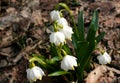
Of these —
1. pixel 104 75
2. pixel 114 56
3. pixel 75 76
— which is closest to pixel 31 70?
pixel 75 76

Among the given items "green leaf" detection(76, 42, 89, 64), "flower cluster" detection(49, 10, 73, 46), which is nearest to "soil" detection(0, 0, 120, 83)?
"green leaf" detection(76, 42, 89, 64)

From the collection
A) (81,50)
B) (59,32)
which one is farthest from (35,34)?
(59,32)

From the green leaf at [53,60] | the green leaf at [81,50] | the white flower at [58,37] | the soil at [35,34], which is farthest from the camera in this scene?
the soil at [35,34]

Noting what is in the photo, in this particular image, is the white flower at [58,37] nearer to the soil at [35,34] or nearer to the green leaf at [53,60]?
the green leaf at [53,60]

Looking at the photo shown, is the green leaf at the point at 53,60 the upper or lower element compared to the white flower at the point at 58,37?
lower

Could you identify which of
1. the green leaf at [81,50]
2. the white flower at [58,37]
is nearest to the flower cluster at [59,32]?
the white flower at [58,37]

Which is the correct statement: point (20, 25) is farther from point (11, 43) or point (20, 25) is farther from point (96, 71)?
point (96, 71)

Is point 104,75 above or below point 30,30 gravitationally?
below

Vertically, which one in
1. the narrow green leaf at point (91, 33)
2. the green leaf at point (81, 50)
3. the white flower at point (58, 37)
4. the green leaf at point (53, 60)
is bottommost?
the green leaf at point (53, 60)

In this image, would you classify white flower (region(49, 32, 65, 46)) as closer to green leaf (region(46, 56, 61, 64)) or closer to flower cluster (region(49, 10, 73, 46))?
flower cluster (region(49, 10, 73, 46))
